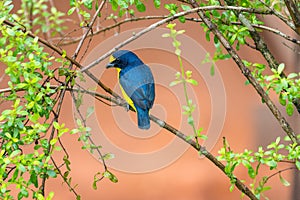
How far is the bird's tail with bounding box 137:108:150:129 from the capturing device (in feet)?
4.00

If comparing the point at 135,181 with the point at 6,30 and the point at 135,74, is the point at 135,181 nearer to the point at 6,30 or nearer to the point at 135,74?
the point at 135,74

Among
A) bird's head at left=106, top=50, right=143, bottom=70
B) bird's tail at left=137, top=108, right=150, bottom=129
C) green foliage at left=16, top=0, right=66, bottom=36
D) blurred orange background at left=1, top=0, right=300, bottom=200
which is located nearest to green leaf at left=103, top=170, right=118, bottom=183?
bird's tail at left=137, top=108, right=150, bottom=129

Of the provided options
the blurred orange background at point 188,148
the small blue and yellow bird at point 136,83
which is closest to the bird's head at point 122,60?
the small blue and yellow bird at point 136,83

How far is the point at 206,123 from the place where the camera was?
2.12 metres

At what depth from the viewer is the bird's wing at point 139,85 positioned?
1.24m

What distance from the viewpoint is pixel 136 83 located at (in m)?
1.26

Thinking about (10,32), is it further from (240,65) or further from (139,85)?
(240,65)

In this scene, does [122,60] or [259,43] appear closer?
[122,60]

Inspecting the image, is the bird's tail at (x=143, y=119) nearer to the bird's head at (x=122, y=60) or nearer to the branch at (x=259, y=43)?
the bird's head at (x=122, y=60)

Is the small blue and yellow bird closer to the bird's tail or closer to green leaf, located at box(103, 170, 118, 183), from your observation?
the bird's tail

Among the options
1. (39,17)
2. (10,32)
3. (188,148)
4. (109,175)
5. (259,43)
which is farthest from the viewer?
(188,148)

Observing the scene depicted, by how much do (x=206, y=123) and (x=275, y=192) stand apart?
1.51ft

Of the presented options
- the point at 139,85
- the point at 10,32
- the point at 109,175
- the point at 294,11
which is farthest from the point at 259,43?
the point at 10,32

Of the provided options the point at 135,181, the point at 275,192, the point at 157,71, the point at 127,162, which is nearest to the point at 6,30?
the point at 157,71
